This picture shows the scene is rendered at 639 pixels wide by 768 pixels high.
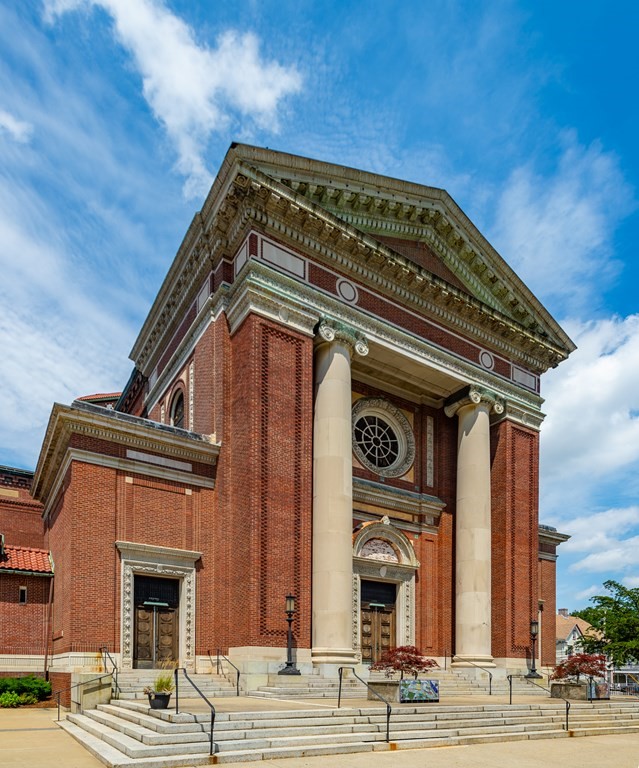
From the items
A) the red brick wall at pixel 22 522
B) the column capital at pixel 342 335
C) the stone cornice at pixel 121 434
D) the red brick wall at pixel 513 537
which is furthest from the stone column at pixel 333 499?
the red brick wall at pixel 22 522

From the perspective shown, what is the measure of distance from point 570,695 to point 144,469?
1417 cm

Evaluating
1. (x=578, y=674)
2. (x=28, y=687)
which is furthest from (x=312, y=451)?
(x=578, y=674)

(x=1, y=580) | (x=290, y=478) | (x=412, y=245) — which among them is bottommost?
(x=1, y=580)

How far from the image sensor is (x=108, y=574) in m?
20.5

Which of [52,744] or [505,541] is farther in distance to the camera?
[505,541]

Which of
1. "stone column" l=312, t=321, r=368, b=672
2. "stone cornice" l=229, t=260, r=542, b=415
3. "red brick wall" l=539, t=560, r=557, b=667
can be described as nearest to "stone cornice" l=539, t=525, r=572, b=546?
"red brick wall" l=539, t=560, r=557, b=667

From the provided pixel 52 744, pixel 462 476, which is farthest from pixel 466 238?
pixel 52 744

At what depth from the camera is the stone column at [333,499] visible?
71.2ft

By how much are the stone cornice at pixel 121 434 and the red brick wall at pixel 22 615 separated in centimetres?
339

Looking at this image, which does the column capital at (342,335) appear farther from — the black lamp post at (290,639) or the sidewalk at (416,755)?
the sidewalk at (416,755)

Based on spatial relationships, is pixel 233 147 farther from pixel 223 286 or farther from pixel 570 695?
pixel 570 695

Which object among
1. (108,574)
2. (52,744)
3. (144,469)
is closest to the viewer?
(52,744)

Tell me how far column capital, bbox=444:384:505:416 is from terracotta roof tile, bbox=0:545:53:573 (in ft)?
51.2

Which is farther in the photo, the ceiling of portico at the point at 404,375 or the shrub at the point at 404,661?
the ceiling of portico at the point at 404,375
